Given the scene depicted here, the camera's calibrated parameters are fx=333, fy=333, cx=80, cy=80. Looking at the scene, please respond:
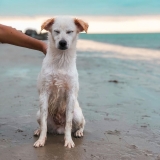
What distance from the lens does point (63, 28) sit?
4.14 m

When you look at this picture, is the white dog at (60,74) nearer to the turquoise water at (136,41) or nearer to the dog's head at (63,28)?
the dog's head at (63,28)

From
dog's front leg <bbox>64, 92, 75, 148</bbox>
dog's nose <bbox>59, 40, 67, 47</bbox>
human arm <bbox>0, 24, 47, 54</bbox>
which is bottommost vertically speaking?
dog's front leg <bbox>64, 92, 75, 148</bbox>

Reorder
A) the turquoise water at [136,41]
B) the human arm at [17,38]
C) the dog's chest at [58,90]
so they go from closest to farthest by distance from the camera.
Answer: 1. the dog's chest at [58,90]
2. the human arm at [17,38]
3. the turquoise water at [136,41]

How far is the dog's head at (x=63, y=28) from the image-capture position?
4.13 metres

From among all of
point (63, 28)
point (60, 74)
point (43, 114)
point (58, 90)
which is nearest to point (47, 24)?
point (63, 28)

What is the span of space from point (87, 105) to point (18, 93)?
1.72 meters

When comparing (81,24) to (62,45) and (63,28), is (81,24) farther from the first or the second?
(62,45)

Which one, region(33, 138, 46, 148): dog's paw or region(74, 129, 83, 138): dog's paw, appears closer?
region(33, 138, 46, 148): dog's paw

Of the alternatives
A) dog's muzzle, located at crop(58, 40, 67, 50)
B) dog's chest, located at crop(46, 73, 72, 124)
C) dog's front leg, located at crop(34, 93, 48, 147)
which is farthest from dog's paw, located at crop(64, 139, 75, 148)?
dog's muzzle, located at crop(58, 40, 67, 50)

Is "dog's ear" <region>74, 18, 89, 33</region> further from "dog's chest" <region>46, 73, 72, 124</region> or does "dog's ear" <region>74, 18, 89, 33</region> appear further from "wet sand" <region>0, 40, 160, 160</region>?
"wet sand" <region>0, 40, 160, 160</region>

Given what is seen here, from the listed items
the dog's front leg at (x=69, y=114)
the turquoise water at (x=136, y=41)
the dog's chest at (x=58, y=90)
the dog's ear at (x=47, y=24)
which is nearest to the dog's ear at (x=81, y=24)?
the dog's ear at (x=47, y=24)

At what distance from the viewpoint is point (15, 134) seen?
460 cm

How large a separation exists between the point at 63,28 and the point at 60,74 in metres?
0.58

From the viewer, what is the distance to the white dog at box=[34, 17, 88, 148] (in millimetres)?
4168
